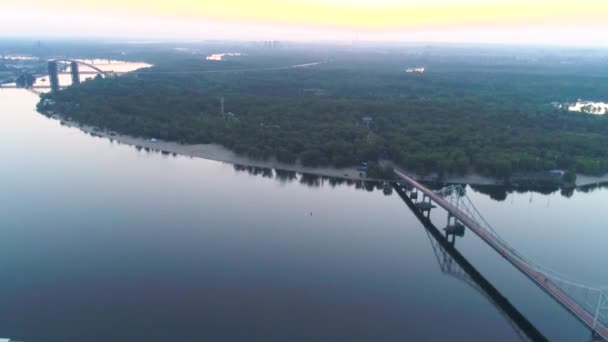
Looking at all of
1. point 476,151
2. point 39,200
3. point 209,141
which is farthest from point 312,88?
point 39,200

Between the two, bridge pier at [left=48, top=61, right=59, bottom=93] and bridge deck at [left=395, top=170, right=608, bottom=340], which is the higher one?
bridge pier at [left=48, top=61, right=59, bottom=93]

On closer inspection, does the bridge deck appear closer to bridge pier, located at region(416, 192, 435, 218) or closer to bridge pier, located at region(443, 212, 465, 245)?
bridge pier, located at region(443, 212, 465, 245)

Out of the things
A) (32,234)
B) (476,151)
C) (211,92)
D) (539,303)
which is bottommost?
(539,303)

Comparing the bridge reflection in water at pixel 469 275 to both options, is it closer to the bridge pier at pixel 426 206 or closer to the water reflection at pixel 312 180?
the bridge pier at pixel 426 206

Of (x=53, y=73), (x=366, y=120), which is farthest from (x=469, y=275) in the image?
(x=53, y=73)

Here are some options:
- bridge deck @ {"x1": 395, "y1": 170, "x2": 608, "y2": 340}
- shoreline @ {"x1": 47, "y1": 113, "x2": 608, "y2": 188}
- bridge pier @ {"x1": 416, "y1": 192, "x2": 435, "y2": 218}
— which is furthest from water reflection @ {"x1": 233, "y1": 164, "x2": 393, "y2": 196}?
bridge deck @ {"x1": 395, "y1": 170, "x2": 608, "y2": 340}

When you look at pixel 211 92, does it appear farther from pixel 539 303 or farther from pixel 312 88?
pixel 539 303
